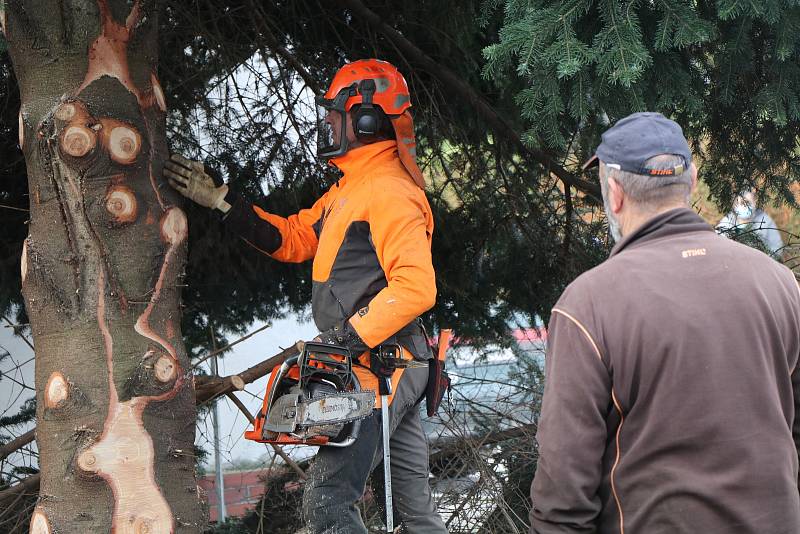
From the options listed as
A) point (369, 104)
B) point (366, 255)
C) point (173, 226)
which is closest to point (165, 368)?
point (173, 226)

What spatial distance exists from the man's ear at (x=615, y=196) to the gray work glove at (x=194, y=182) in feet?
5.65

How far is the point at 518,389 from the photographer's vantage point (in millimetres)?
5355

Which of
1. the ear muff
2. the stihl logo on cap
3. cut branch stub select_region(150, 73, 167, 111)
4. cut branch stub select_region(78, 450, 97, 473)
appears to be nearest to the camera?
the stihl logo on cap

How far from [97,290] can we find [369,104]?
4.55 feet

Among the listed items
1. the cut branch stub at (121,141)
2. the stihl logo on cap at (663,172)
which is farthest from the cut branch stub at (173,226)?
the stihl logo on cap at (663,172)

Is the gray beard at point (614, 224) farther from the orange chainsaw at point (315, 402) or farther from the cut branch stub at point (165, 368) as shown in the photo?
the cut branch stub at point (165, 368)

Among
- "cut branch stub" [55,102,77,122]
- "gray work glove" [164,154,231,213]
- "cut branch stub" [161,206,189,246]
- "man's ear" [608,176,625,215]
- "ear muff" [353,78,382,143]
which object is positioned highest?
"ear muff" [353,78,382,143]

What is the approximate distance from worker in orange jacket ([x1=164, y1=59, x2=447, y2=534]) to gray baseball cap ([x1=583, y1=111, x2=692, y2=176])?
1249mm

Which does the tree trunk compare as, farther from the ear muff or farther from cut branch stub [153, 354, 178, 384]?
the ear muff

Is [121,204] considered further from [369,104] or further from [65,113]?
[369,104]

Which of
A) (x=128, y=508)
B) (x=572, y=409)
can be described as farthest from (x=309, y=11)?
(x=572, y=409)

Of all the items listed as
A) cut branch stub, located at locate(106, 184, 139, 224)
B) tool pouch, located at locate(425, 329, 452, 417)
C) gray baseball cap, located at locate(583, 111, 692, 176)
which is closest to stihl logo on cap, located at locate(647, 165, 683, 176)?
gray baseball cap, located at locate(583, 111, 692, 176)

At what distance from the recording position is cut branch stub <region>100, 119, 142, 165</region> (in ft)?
9.22

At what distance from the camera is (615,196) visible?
2.00 m
